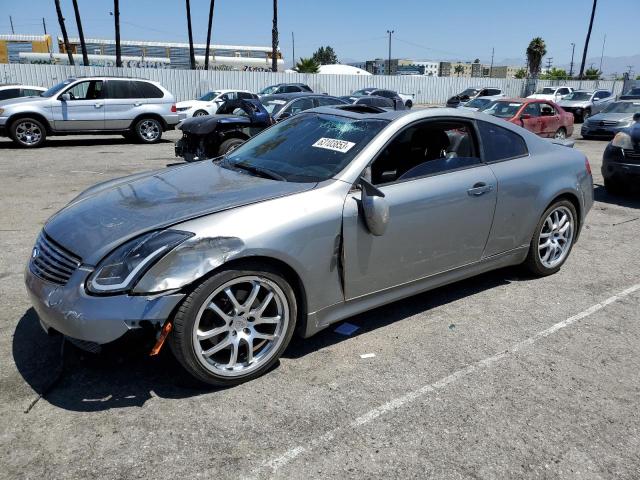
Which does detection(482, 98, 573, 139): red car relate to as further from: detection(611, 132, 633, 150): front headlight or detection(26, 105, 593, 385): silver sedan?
detection(26, 105, 593, 385): silver sedan

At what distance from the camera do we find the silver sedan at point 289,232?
2.70 m

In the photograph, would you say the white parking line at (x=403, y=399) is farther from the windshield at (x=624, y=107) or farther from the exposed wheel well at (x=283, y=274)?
the windshield at (x=624, y=107)

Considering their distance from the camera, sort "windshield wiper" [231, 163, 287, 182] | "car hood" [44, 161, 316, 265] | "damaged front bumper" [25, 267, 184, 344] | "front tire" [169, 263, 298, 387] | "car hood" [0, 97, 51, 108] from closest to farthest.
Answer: "damaged front bumper" [25, 267, 184, 344]
"front tire" [169, 263, 298, 387]
"car hood" [44, 161, 316, 265]
"windshield wiper" [231, 163, 287, 182]
"car hood" [0, 97, 51, 108]

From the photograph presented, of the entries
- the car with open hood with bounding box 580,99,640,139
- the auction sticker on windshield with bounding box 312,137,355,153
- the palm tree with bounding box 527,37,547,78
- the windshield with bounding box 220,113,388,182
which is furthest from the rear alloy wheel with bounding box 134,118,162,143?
the palm tree with bounding box 527,37,547,78

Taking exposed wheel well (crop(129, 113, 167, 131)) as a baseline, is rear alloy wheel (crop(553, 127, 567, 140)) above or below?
below

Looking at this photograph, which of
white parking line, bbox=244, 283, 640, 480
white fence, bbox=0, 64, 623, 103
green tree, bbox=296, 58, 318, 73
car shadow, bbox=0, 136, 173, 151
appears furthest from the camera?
green tree, bbox=296, 58, 318, 73

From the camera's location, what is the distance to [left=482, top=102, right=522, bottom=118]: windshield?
49.7 ft

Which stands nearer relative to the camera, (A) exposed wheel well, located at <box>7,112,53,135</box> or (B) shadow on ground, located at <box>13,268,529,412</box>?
(B) shadow on ground, located at <box>13,268,529,412</box>

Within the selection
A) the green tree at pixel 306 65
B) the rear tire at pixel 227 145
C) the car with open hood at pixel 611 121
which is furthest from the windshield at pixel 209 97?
the green tree at pixel 306 65

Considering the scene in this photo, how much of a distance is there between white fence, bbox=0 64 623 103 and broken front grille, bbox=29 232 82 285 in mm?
25787

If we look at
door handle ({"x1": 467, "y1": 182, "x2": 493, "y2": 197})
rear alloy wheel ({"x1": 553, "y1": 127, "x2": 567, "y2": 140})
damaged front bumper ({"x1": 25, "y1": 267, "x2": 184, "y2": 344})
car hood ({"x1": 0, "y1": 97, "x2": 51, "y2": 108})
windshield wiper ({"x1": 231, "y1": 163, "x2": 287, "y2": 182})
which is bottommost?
rear alloy wheel ({"x1": 553, "y1": 127, "x2": 567, "y2": 140})

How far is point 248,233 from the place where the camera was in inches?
112

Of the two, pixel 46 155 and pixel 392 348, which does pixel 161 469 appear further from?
pixel 46 155

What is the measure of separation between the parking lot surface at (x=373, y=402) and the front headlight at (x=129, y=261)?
0.34m
